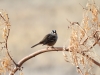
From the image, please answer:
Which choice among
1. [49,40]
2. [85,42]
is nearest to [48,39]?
[49,40]

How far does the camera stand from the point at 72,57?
1035 mm

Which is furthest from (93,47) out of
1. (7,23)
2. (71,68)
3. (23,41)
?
(23,41)

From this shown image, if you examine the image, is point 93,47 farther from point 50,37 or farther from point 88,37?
point 50,37

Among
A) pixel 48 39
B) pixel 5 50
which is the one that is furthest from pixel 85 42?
pixel 48 39

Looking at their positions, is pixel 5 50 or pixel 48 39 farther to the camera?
pixel 48 39

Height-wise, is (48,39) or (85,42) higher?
(85,42)

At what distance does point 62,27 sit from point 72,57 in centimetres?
668

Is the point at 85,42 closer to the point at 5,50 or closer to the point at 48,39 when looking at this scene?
the point at 5,50

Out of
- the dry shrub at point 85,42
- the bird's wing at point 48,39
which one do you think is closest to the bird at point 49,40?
the bird's wing at point 48,39

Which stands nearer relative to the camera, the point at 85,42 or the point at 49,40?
the point at 85,42

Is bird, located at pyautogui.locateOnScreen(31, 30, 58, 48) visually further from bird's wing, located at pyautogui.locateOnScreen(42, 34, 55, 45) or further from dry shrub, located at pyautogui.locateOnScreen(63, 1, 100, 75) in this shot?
dry shrub, located at pyautogui.locateOnScreen(63, 1, 100, 75)

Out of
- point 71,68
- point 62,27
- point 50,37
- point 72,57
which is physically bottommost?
point 71,68

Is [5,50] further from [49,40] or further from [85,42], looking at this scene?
[49,40]

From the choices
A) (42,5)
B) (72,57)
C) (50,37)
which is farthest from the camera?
(42,5)
